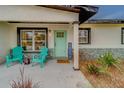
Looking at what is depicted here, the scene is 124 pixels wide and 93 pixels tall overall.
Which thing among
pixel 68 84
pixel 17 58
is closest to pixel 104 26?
pixel 17 58

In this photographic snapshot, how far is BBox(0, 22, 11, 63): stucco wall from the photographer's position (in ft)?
38.8

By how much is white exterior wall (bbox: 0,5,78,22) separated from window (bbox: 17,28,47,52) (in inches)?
201

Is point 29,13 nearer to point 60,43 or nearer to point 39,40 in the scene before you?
point 39,40

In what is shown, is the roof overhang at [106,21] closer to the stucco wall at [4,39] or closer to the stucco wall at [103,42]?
the stucco wall at [103,42]

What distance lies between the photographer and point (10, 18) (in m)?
9.03

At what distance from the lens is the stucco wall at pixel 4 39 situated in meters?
11.8

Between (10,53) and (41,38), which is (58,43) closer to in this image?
(41,38)

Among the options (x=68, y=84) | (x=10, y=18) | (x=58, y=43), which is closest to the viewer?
(x=68, y=84)

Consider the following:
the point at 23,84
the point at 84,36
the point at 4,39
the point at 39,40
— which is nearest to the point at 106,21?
the point at 84,36

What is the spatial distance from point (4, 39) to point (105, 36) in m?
7.47

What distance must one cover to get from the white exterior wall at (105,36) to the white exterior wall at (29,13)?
5.20m

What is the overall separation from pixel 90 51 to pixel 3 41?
21.2ft

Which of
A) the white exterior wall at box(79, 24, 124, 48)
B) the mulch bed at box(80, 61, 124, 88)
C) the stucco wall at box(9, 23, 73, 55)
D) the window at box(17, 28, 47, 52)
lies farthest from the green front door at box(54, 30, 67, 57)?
the mulch bed at box(80, 61, 124, 88)

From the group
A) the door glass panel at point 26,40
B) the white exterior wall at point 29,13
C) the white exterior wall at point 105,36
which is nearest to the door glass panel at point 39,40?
the door glass panel at point 26,40
